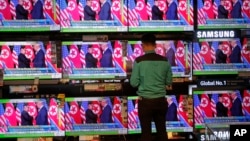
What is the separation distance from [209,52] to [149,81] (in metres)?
1.38

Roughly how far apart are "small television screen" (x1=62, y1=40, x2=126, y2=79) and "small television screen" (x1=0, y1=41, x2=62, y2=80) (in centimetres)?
18

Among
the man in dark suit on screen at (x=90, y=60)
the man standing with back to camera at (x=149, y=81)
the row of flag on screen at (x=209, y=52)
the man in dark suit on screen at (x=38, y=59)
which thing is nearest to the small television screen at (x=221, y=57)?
the row of flag on screen at (x=209, y=52)

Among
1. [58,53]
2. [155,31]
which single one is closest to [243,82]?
[155,31]

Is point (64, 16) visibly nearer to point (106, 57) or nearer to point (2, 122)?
point (106, 57)

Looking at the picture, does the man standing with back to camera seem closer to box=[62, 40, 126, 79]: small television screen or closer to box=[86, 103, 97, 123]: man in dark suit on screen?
box=[62, 40, 126, 79]: small television screen

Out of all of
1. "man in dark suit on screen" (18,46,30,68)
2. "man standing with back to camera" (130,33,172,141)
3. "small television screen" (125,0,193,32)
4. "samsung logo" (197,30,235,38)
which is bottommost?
"man standing with back to camera" (130,33,172,141)

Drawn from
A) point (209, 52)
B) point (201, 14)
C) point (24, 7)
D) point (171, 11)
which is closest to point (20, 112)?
point (24, 7)

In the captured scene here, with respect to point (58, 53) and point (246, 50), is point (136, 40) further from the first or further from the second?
point (246, 50)

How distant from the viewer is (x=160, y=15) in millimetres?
6719

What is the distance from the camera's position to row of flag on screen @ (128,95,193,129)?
22.3 feet

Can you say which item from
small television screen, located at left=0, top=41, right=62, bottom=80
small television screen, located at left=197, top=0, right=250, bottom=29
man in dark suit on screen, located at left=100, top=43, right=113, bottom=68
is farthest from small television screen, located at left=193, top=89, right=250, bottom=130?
small television screen, located at left=0, top=41, right=62, bottom=80

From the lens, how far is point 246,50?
6855 mm

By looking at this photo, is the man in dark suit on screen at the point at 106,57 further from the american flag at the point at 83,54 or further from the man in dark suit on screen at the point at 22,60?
the man in dark suit on screen at the point at 22,60

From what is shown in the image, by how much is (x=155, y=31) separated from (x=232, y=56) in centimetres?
125
